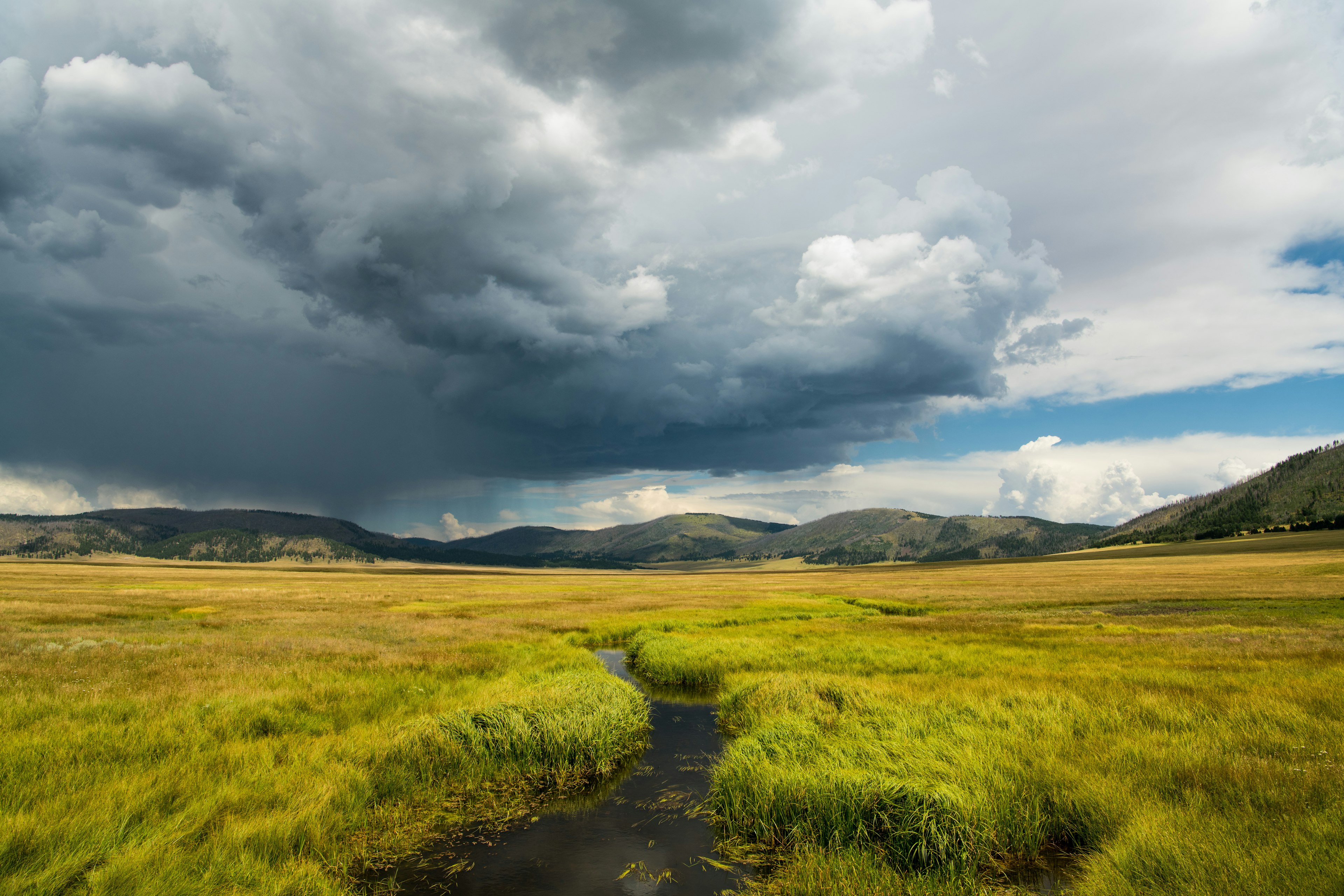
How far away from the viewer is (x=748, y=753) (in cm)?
1175

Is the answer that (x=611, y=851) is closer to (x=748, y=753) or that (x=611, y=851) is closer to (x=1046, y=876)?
(x=748, y=753)

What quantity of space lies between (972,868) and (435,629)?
3057cm

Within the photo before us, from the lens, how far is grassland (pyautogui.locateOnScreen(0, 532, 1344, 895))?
721 centimetres

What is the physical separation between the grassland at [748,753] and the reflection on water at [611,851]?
799 millimetres

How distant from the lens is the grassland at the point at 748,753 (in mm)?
7215

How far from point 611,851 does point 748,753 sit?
3487mm

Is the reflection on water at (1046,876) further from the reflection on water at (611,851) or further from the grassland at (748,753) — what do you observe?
the reflection on water at (611,851)

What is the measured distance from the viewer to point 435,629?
3231cm

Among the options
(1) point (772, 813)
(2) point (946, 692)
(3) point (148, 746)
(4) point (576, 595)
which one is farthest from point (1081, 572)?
(3) point (148, 746)

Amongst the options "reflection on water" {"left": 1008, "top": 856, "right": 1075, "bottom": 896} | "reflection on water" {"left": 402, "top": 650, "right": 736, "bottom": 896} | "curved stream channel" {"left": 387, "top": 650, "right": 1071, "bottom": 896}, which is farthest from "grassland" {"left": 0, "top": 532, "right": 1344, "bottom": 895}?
"reflection on water" {"left": 402, "top": 650, "right": 736, "bottom": 896}

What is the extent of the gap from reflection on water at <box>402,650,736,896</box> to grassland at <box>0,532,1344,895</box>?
80cm

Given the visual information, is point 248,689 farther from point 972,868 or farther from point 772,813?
point 972,868

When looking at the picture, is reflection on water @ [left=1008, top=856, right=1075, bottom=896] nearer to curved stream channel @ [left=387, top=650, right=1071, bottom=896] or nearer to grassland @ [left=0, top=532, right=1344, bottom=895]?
curved stream channel @ [left=387, top=650, right=1071, bottom=896]

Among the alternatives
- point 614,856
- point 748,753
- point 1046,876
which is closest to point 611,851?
point 614,856
